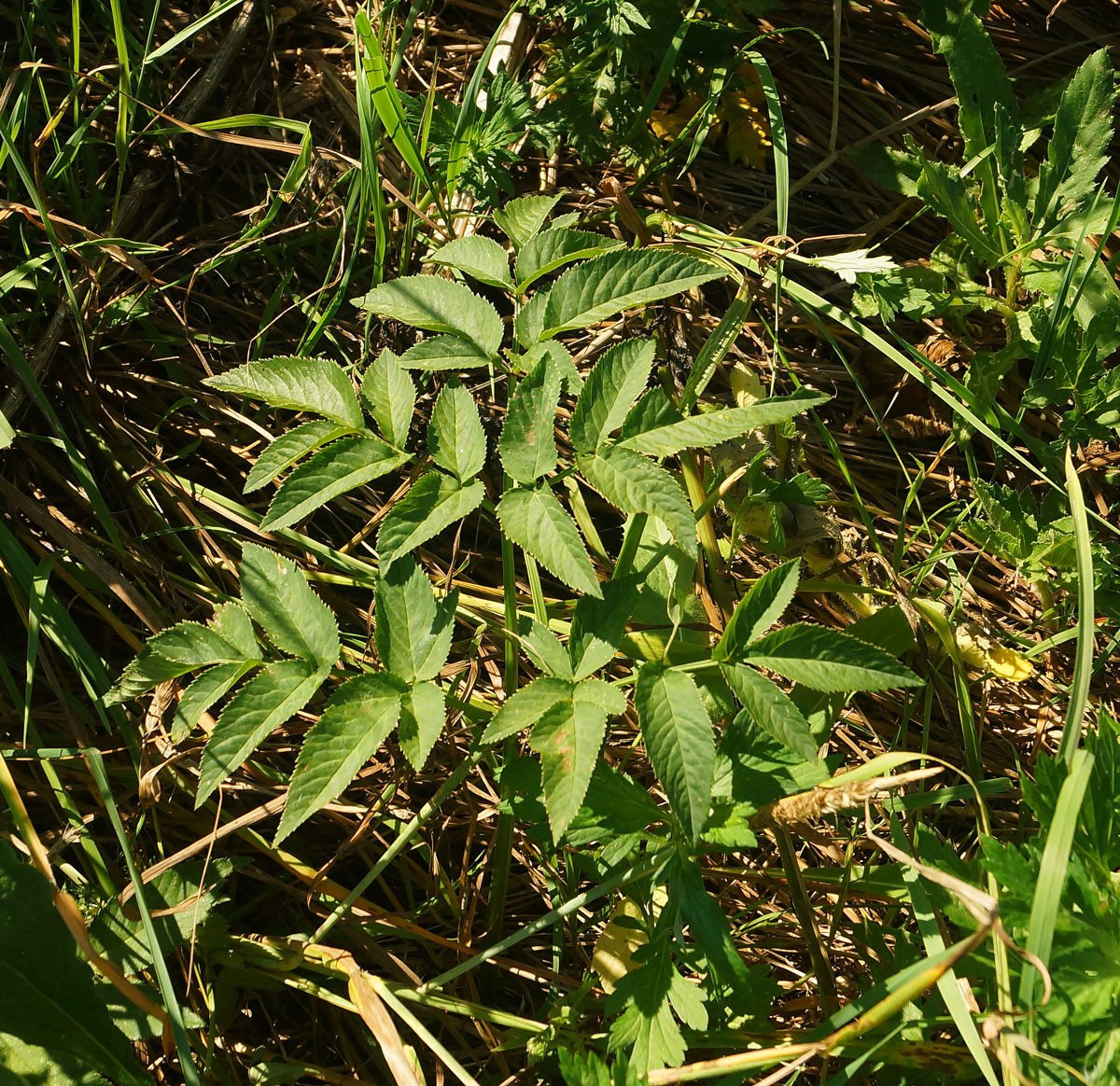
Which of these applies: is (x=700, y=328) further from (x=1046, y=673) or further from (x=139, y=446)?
(x=139, y=446)

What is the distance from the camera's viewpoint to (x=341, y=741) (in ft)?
4.66

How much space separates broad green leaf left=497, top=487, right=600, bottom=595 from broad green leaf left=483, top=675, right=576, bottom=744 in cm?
17

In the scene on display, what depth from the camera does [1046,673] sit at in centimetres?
222

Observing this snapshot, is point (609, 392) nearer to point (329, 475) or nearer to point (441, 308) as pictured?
point (441, 308)

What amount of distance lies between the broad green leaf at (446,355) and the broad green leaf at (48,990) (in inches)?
42.9

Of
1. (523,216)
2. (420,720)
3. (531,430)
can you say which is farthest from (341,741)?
(523,216)

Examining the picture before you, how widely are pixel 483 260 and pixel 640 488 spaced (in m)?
0.52

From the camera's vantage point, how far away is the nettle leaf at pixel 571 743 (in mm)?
1302

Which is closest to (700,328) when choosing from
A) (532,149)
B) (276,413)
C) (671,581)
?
(532,149)

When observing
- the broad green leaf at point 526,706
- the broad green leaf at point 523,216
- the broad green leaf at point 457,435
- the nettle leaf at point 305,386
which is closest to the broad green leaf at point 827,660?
the broad green leaf at point 526,706

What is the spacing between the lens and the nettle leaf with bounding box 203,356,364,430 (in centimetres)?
151

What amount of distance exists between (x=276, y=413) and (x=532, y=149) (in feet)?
2.94

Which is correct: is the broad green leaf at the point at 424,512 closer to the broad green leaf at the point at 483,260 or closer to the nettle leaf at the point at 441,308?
the nettle leaf at the point at 441,308

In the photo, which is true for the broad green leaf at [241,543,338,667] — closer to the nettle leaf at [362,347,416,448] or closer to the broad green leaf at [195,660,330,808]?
the broad green leaf at [195,660,330,808]
